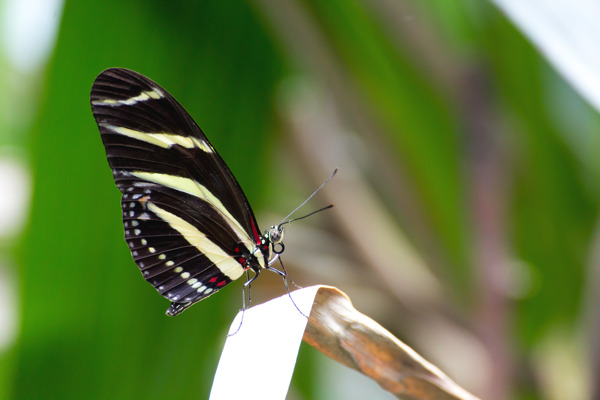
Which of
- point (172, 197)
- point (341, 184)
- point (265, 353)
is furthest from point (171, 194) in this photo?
point (341, 184)

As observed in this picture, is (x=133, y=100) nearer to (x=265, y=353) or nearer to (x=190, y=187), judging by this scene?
(x=190, y=187)

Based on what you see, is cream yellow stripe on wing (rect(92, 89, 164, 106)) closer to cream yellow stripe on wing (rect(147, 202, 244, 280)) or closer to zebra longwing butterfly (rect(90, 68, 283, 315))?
zebra longwing butterfly (rect(90, 68, 283, 315))

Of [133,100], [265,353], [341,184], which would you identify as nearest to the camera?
[265,353]

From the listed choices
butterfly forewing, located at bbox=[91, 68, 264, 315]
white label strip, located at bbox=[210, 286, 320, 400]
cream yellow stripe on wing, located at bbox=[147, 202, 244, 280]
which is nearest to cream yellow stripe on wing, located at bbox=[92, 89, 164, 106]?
butterfly forewing, located at bbox=[91, 68, 264, 315]

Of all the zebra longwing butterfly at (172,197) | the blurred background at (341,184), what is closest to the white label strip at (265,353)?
the zebra longwing butterfly at (172,197)

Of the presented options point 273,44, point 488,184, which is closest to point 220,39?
point 273,44

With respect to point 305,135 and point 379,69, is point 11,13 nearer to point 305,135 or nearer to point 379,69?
point 305,135
